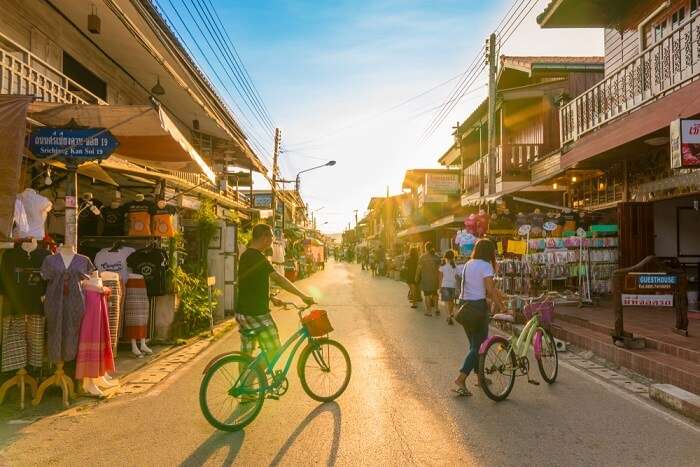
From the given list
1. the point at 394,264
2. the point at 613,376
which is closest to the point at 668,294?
the point at 613,376

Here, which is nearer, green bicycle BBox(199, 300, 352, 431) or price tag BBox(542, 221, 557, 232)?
green bicycle BBox(199, 300, 352, 431)

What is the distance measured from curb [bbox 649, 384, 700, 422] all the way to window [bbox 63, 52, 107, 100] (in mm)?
11275

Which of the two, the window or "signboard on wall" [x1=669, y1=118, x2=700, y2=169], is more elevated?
the window

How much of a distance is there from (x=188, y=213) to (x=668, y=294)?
998cm

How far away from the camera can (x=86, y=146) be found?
6922mm

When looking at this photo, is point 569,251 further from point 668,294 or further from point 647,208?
point 668,294

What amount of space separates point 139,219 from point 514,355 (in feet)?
22.5

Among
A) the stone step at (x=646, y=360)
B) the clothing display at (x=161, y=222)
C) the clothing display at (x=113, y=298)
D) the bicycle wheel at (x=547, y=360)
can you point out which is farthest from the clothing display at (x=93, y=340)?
the stone step at (x=646, y=360)

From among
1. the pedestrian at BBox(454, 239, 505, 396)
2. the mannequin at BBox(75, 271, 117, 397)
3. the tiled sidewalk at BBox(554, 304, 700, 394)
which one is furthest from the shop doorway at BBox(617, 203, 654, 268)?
the mannequin at BBox(75, 271, 117, 397)

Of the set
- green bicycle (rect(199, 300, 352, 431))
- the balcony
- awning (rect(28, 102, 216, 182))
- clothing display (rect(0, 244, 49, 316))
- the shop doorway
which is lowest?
green bicycle (rect(199, 300, 352, 431))

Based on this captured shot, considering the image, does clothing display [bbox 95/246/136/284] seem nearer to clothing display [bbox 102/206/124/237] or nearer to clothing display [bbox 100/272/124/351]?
clothing display [bbox 102/206/124/237]

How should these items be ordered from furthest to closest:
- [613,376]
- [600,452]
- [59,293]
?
1. [613,376]
2. [59,293]
3. [600,452]

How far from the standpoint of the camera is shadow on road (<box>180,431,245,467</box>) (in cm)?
445

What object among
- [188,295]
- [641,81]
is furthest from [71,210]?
[641,81]
